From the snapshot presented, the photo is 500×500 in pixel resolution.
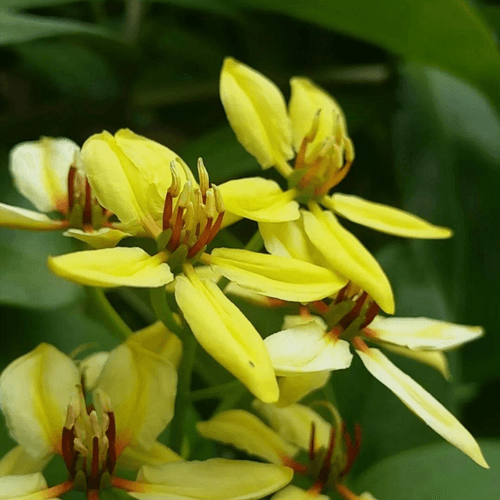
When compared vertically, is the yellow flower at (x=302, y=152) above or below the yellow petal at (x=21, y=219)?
above

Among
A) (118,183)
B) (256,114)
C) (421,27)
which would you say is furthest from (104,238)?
(421,27)

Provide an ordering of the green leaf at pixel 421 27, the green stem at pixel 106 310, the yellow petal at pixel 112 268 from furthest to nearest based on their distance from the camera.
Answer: the green leaf at pixel 421 27
the green stem at pixel 106 310
the yellow petal at pixel 112 268

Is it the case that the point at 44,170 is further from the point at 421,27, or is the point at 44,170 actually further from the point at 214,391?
the point at 421,27

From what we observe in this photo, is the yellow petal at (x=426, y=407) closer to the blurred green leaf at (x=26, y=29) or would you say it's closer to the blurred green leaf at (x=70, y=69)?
the blurred green leaf at (x=26, y=29)

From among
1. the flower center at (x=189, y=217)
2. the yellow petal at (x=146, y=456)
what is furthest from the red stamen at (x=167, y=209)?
the yellow petal at (x=146, y=456)

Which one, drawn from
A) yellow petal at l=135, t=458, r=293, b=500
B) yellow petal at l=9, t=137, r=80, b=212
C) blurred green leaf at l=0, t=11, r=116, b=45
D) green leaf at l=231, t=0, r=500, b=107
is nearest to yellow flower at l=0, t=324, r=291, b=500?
yellow petal at l=135, t=458, r=293, b=500

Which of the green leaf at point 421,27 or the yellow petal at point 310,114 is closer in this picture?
the yellow petal at point 310,114
